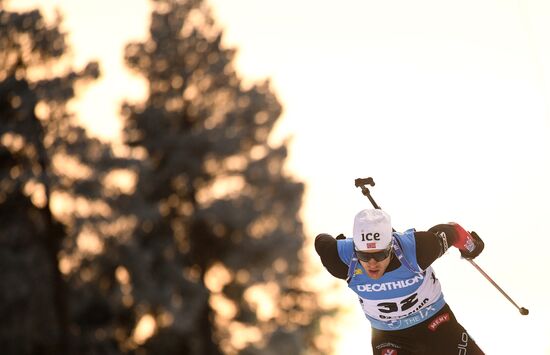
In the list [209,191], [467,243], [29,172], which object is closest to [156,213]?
[209,191]

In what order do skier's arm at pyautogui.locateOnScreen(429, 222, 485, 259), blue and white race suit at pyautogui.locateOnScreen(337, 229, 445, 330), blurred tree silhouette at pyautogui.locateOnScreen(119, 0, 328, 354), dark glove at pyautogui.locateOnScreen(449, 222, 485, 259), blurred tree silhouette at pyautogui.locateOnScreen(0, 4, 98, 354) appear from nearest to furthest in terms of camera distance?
blue and white race suit at pyautogui.locateOnScreen(337, 229, 445, 330) < skier's arm at pyautogui.locateOnScreen(429, 222, 485, 259) < dark glove at pyautogui.locateOnScreen(449, 222, 485, 259) < blurred tree silhouette at pyautogui.locateOnScreen(0, 4, 98, 354) < blurred tree silhouette at pyautogui.locateOnScreen(119, 0, 328, 354)

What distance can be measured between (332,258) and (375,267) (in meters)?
0.51

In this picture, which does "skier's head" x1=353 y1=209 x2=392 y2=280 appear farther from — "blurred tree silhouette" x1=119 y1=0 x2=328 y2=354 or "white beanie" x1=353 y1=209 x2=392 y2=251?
Result: "blurred tree silhouette" x1=119 y1=0 x2=328 y2=354

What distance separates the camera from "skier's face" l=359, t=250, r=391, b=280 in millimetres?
9891

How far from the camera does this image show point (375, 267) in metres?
9.93

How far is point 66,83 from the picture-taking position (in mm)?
31578

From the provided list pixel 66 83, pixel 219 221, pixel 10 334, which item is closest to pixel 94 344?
pixel 10 334

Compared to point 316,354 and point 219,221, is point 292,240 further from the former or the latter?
point 316,354

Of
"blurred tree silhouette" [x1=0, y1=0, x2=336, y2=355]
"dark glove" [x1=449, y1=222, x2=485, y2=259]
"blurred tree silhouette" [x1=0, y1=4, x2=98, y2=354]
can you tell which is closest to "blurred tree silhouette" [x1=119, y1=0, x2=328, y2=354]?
"blurred tree silhouette" [x1=0, y1=0, x2=336, y2=355]

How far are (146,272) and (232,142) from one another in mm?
4687

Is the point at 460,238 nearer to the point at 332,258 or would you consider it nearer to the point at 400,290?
→ the point at 400,290

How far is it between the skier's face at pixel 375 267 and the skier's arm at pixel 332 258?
12.7 inches

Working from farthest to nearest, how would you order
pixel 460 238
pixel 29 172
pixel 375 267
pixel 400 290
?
pixel 29 172 < pixel 460 238 < pixel 400 290 < pixel 375 267

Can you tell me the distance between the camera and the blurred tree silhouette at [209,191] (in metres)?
35.4
